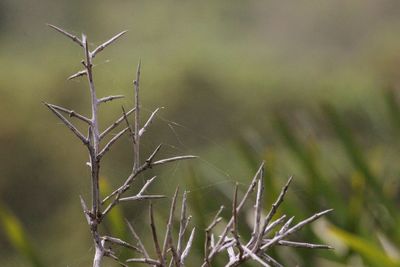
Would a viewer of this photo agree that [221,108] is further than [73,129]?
Yes

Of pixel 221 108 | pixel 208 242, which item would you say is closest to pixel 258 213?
pixel 208 242

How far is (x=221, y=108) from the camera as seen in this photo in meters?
6.68

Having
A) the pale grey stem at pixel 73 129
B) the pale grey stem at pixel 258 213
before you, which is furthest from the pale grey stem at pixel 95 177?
the pale grey stem at pixel 258 213

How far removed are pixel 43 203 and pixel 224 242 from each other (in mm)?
5233

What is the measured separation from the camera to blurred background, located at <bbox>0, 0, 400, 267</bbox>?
6.53 ft

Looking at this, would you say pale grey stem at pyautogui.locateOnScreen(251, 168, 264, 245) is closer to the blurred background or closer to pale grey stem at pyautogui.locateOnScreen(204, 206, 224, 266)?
pale grey stem at pyautogui.locateOnScreen(204, 206, 224, 266)

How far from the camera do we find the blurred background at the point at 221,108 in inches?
78.4

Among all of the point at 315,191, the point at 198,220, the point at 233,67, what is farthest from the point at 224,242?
the point at 233,67

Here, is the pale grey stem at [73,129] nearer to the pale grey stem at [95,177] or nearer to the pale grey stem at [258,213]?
the pale grey stem at [95,177]

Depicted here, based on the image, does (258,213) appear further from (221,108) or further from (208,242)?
(221,108)

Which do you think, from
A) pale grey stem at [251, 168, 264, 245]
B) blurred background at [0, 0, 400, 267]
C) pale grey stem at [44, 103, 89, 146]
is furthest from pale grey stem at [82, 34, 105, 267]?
blurred background at [0, 0, 400, 267]

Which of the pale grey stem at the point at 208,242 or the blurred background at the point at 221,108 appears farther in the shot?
the blurred background at the point at 221,108

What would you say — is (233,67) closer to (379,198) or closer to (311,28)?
(311,28)

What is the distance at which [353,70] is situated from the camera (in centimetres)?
774
